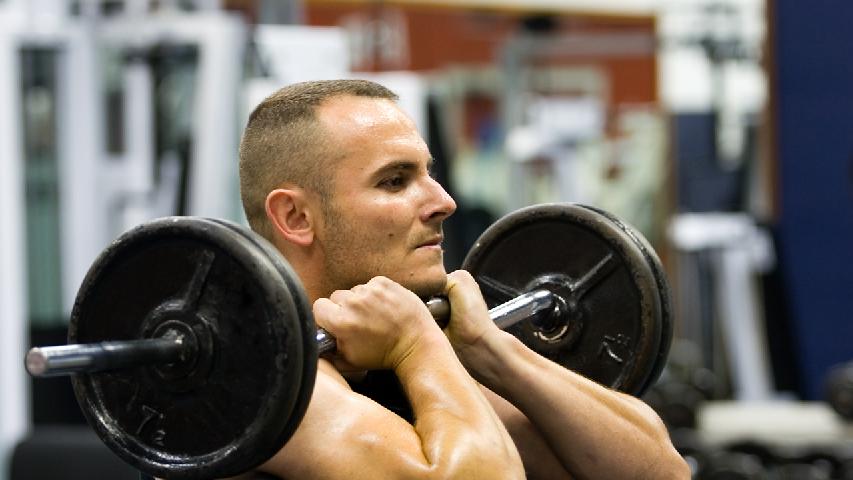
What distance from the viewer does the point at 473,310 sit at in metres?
2.03

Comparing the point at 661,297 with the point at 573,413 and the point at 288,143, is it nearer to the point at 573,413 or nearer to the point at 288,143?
the point at 573,413

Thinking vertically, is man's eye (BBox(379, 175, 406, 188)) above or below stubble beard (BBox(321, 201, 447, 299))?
above

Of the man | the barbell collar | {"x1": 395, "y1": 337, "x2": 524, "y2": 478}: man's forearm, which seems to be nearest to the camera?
the barbell collar

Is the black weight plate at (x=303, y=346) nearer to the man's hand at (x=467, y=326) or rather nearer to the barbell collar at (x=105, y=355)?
the barbell collar at (x=105, y=355)

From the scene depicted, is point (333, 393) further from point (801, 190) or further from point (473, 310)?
point (801, 190)

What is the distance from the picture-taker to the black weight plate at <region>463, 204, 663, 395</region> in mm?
2274

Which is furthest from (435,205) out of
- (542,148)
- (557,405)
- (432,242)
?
(542,148)

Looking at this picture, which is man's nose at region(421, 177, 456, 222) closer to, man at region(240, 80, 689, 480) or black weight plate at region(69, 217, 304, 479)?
man at region(240, 80, 689, 480)

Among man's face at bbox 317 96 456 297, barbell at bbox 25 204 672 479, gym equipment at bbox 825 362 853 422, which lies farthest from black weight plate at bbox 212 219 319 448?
gym equipment at bbox 825 362 853 422

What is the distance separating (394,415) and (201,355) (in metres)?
0.29

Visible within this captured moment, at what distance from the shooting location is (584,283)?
7.64ft

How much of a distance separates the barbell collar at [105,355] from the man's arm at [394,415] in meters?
0.22

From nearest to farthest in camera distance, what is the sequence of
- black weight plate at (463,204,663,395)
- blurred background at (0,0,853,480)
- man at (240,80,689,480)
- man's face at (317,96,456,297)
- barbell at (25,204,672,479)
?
barbell at (25,204,672,479) → man at (240,80,689,480) → man's face at (317,96,456,297) → black weight plate at (463,204,663,395) → blurred background at (0,0,853,480)

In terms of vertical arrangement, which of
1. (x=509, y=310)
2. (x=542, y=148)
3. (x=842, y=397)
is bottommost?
(x=842, y=397)
